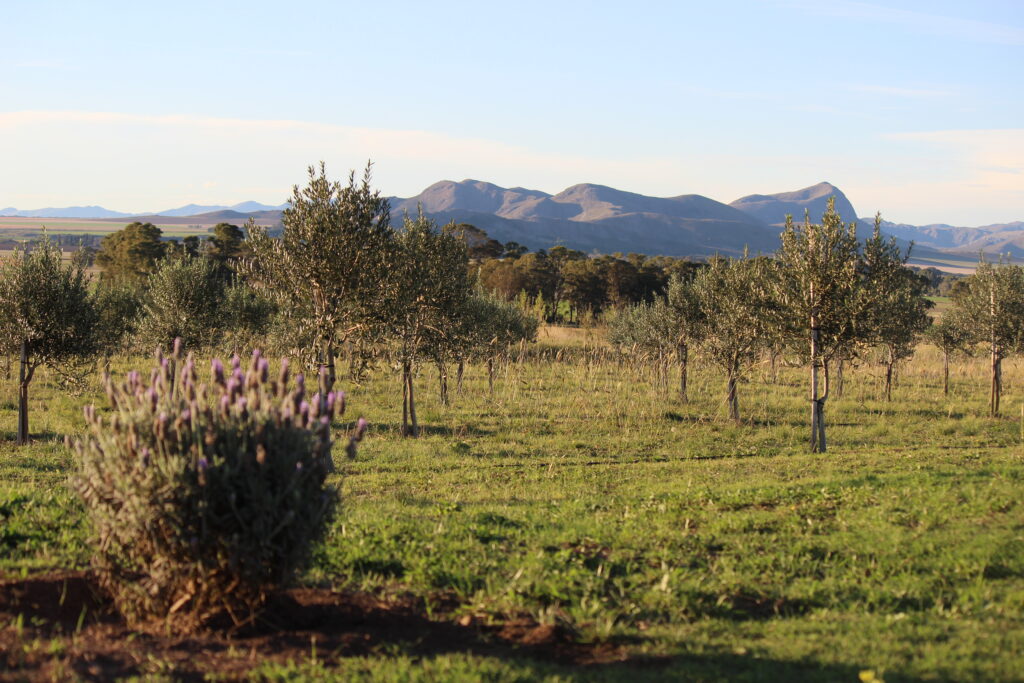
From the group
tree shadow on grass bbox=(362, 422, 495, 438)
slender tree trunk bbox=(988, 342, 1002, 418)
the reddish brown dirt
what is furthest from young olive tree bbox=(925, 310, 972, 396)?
the reddish brown dirt

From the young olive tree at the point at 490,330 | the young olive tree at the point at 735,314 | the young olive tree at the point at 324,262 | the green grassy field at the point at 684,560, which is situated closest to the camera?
the green grassy field at the point at 684,560

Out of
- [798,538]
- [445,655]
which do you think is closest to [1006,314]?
[798,538]

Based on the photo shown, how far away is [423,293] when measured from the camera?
25.0m

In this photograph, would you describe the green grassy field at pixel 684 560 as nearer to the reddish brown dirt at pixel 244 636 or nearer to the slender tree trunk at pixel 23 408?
the reddish brown dirt at pixel 244 636

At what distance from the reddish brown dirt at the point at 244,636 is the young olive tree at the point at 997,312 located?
3278 centimetres

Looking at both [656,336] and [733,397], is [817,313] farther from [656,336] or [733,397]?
[656,336]

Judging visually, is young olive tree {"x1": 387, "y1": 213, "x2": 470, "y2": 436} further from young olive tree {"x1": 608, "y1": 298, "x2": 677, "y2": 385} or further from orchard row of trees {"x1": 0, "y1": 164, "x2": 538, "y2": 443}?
young olive tree {"x1": 608, "y1": 298, "x2": 677, "y2": 385}

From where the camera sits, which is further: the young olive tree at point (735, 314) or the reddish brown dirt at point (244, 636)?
the young olive tree at point (735, 314)

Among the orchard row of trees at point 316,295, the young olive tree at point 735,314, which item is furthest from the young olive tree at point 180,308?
the young olive tree at point 735,314

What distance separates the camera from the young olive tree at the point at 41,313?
21750 mm

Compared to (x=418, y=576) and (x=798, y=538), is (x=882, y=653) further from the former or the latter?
(x=418, y=576)

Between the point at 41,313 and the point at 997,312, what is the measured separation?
119 ft

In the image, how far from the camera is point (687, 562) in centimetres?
784

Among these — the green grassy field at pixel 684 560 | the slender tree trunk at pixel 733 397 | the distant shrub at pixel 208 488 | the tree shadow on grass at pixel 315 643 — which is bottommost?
the slender tree trunk at pixel 733 397
